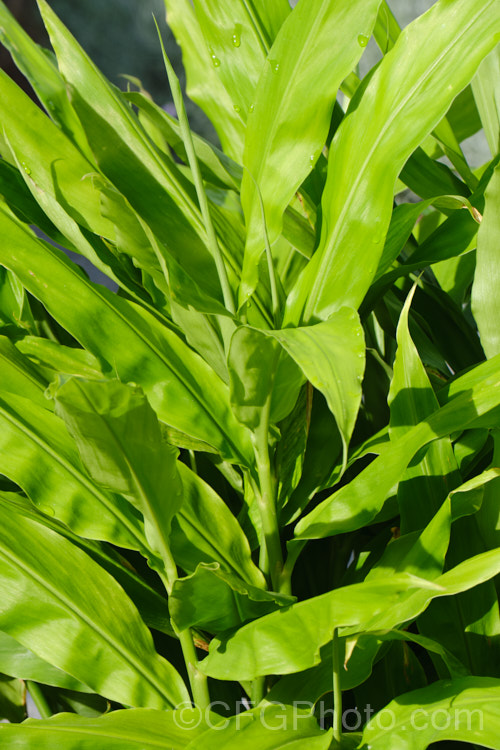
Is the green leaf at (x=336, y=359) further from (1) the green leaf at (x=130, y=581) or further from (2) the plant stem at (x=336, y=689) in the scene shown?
(1) the green leaf at (x=130, y=581)

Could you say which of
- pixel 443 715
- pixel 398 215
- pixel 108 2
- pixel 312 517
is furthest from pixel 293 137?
pixel 108 2

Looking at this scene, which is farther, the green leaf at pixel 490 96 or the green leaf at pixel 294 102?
the green leaf at pixel 490 96

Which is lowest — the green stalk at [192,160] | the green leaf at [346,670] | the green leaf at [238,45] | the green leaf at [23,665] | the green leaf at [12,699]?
the green leaf at [12,699]

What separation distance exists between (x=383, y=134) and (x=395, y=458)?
0.60 ft

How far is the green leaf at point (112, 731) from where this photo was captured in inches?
12.8

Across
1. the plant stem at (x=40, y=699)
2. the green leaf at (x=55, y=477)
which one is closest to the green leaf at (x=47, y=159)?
the green leaf at (x=55, y=477)

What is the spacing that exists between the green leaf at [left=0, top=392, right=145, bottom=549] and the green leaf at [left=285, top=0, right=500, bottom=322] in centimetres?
16

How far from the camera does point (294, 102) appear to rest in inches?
15.3

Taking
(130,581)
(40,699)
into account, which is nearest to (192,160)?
(130,581)

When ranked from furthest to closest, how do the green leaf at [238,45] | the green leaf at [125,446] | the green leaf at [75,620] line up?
the green leaf at [238,45], the green leaf at [75,620], the green leaf at [125,446]

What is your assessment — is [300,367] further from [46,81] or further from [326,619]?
[46,81]

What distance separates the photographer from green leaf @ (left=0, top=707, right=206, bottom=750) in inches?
12.8

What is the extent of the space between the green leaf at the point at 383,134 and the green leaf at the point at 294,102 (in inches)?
0.9

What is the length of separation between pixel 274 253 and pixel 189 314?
0.13m
